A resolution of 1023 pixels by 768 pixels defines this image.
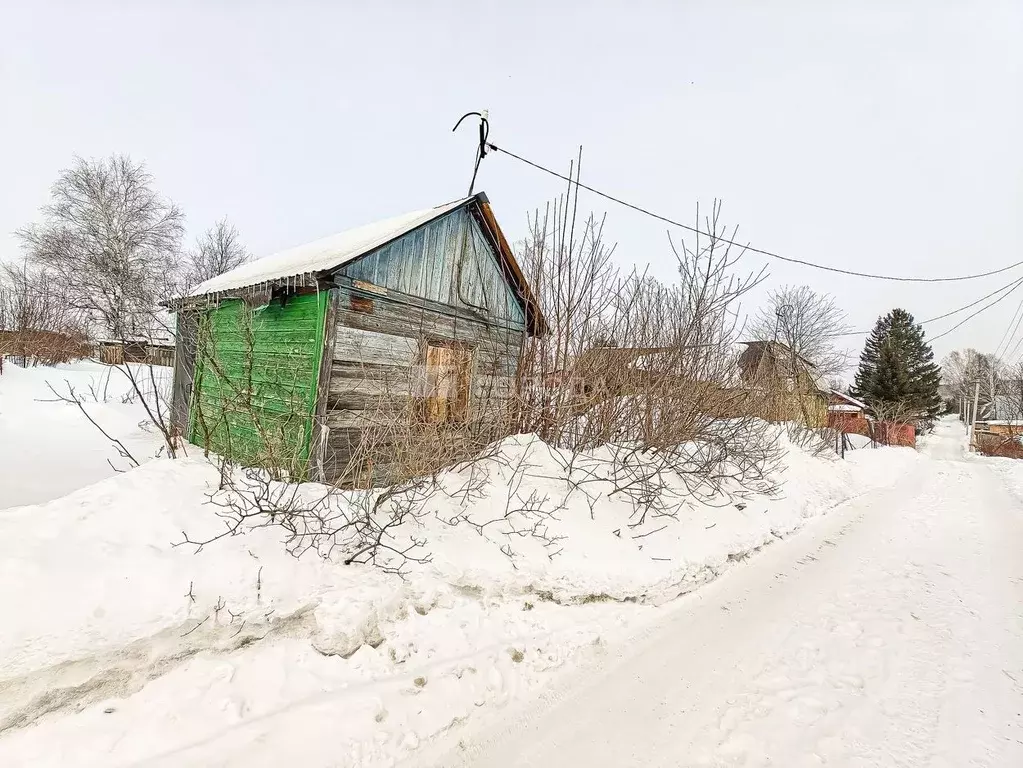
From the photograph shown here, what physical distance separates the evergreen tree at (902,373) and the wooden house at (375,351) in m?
37.4

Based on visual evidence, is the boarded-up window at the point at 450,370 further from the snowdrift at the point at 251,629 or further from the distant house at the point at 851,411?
the distant house at the point at 851,411

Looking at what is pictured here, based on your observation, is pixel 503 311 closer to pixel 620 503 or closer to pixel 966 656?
pixel 620 503

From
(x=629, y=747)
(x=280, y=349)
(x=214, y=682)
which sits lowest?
(x=629, y=747)

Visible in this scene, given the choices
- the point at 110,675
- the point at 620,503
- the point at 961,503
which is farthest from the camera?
the point at 961,503

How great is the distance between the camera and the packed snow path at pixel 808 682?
2.35 meters

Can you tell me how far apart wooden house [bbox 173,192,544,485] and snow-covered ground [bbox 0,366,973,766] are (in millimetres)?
1002

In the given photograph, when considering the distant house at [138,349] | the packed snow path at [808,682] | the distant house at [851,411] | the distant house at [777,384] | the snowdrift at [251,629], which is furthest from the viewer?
the distant house at [851,411]

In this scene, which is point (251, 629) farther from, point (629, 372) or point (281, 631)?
point (629, 372)

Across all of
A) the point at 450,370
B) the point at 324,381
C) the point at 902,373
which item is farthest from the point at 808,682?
the point at 902,373

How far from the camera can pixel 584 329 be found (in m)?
Result: 5.92

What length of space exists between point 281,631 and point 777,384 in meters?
10.3

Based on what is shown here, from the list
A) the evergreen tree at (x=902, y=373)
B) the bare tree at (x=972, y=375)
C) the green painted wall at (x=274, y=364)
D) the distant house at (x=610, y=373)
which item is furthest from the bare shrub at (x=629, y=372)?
the bare tree at (x=972, y=375)

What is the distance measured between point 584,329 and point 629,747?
14.9 feet

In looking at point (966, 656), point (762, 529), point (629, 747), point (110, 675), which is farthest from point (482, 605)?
point (762, 529)
